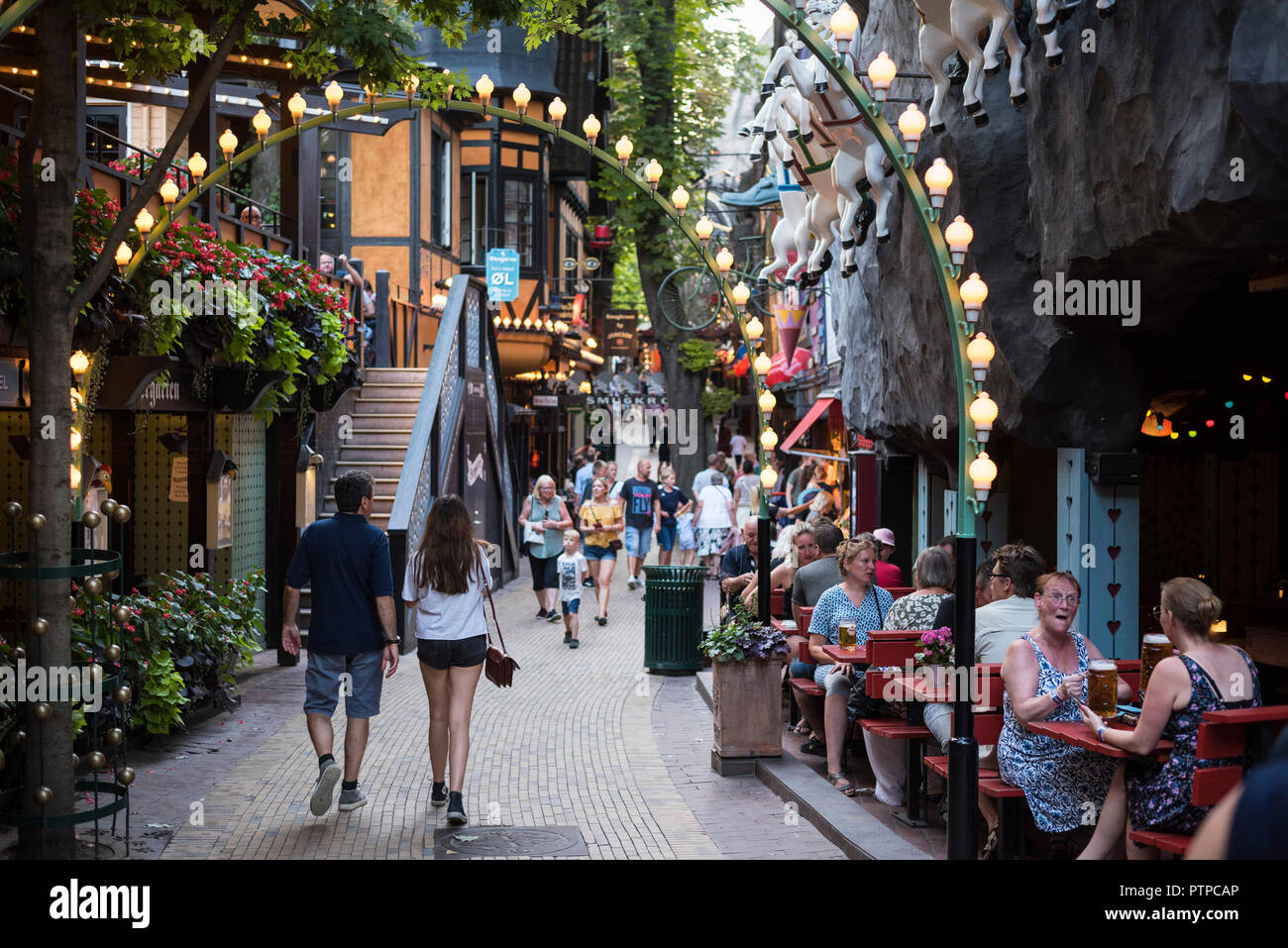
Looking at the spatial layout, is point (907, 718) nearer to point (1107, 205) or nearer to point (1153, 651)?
point (1153, 651)

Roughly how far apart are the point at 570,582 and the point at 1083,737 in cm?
1015

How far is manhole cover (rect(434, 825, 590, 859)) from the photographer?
24.3ft

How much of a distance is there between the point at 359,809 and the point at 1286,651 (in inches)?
259

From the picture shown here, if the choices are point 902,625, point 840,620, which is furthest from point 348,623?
point 902,625

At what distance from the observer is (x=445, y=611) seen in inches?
323

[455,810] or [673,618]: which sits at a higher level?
[673,618]

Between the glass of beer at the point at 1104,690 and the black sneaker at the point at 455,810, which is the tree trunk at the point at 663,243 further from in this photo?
the glass of beer at the point at 1104,690

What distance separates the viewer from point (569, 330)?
118 ft

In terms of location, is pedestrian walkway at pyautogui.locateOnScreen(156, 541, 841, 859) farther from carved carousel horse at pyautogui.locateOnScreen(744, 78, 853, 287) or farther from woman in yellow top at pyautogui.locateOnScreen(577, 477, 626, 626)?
carved carousel horse at pyautogui.locateOnScreen(744, 78, 853, 287)

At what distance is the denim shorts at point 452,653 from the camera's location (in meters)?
8.21

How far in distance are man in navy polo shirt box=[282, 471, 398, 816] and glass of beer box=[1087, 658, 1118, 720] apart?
12.8 feet

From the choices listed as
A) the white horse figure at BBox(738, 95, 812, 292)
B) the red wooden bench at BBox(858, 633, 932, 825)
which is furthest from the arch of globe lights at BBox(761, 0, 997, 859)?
the white horse figure at BBox(738, 95, 812, 292)

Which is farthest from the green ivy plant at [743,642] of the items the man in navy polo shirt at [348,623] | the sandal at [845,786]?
the man in navy polo shirt at [348,623]
